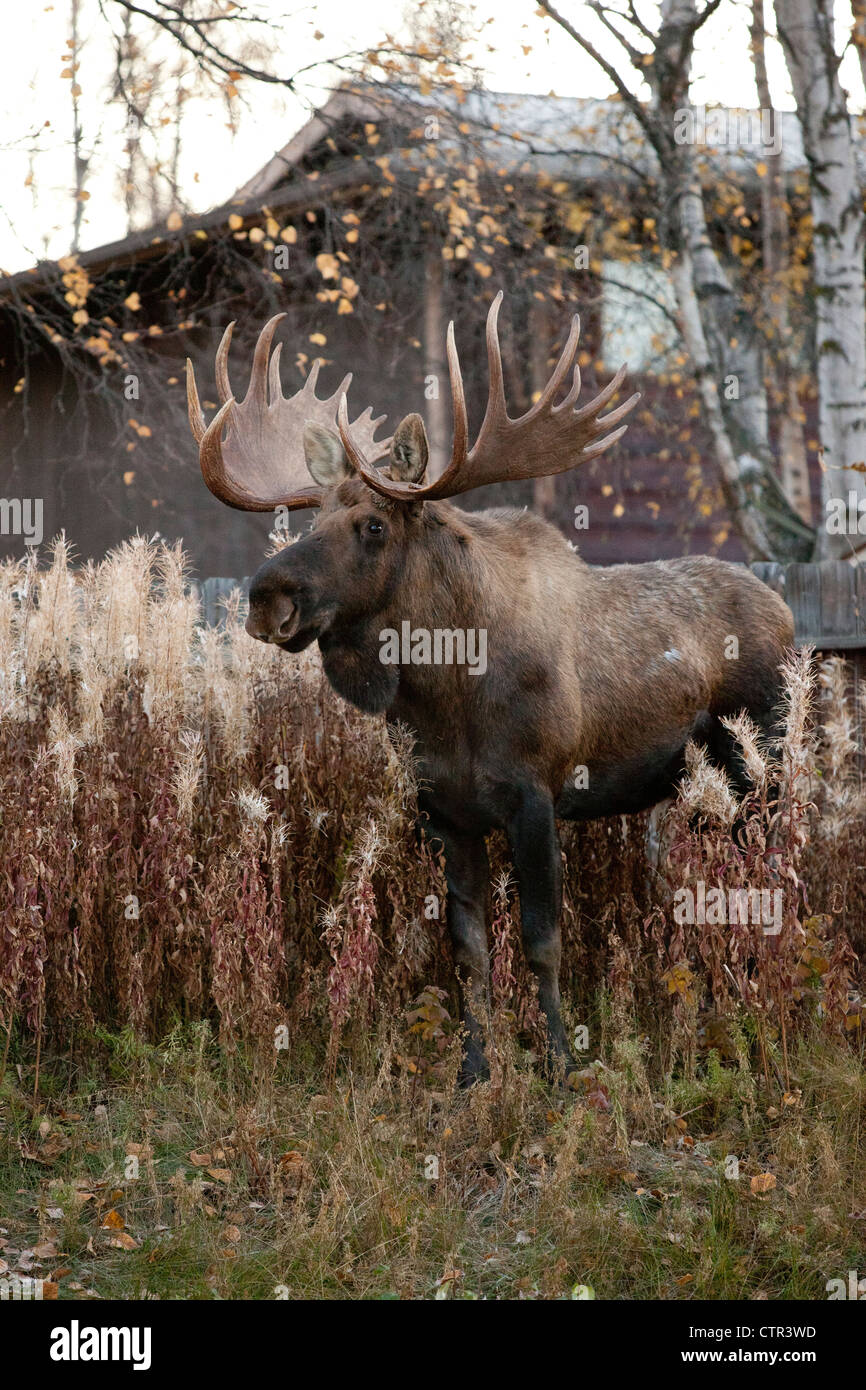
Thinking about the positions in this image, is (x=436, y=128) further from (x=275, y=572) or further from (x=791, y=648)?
(x=275, y=572)

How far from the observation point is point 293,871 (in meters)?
5.29

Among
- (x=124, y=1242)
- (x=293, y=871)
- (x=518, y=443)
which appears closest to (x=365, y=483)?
(x=518, y=443)

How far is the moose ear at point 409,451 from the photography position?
4.26 meters

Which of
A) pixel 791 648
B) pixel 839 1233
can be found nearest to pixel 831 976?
pixel 839 1233

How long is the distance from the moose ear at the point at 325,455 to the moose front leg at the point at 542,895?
125cm

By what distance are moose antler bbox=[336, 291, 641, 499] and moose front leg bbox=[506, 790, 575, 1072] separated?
3.46 feet

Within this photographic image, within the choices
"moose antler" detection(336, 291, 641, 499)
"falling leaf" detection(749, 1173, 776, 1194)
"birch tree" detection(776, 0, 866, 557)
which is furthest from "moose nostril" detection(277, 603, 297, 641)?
"birch tree" detection(776, 0, 866, 557)

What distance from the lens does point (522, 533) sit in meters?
4.92

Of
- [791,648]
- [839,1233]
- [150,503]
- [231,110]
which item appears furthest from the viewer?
[150,503]

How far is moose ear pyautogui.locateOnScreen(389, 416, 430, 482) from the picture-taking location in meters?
4.26

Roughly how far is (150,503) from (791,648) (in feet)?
31.1

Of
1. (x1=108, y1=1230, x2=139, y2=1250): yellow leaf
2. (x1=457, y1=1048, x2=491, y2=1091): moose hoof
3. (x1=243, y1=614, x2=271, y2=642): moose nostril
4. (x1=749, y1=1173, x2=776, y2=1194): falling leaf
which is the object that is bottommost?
(x1=108, y1=1230, x2=139, y2=1250): yellow leaf

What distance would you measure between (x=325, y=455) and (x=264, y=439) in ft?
1.84

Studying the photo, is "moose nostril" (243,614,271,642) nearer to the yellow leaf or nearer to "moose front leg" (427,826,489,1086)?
"moose front leg" (427,826,489,1086)
